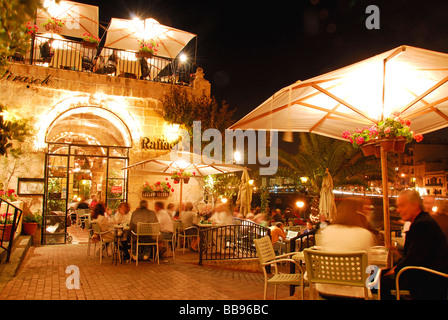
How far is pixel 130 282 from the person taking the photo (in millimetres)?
6094

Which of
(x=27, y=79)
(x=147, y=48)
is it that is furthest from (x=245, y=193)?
(x=27, y=79)

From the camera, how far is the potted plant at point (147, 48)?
1241 cm

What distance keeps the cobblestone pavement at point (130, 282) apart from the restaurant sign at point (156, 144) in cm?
459

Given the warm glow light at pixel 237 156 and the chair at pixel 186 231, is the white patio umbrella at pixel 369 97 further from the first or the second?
the warm glow light at pixel 237 156

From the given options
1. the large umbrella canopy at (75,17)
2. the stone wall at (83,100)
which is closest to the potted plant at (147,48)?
the stone wall at (83,100)

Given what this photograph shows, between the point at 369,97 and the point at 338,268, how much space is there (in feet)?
10.7

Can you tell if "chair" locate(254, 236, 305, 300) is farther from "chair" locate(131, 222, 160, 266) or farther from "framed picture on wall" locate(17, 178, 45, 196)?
"framed picture on wall" locate(17, 178, 45, 196)

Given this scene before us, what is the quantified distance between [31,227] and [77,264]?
340cm

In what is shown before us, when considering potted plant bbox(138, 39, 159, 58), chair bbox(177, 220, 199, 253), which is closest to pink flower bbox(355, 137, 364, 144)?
chair bbox(177, 220, 199, 253)

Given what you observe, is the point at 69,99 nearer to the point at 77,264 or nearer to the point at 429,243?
the point at 77,264

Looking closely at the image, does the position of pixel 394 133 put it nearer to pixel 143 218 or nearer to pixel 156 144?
pixel 143 218

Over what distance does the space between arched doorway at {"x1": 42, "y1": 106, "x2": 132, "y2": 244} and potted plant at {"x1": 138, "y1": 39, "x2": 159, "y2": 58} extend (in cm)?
253

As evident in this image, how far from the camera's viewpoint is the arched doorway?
10.8 metres

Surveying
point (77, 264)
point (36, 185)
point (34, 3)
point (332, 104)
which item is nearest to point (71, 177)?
point (36, 185)
